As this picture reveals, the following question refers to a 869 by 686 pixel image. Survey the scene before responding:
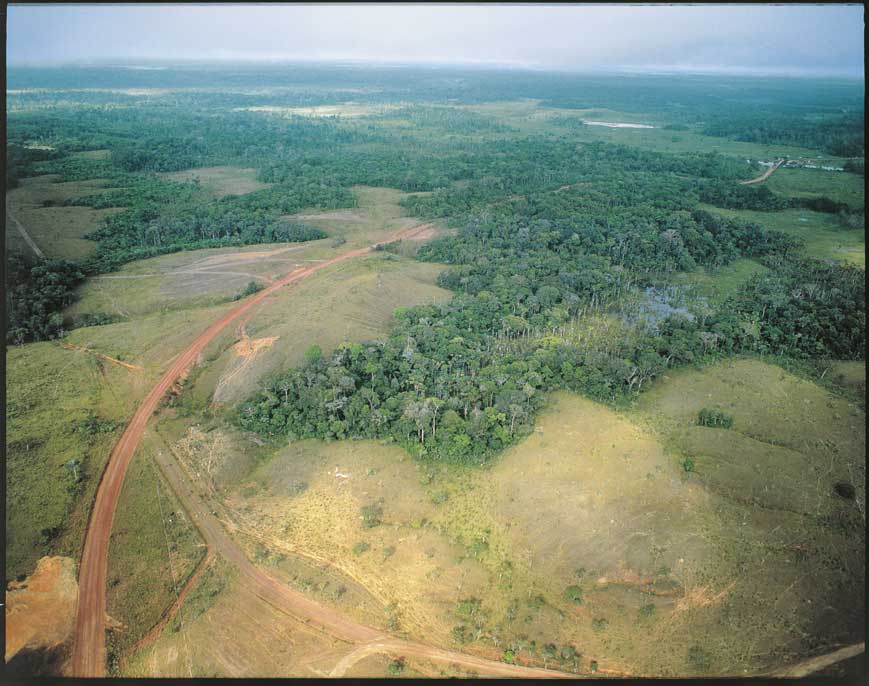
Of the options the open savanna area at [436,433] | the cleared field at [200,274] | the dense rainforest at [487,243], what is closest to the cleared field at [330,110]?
the dense rainforest at [487,243]

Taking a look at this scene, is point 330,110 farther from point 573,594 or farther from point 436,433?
point 573,594

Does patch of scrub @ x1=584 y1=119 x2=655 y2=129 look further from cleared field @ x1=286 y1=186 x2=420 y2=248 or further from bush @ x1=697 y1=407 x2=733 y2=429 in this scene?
bush @ x1=697 y1=407 x2=733 y2=429

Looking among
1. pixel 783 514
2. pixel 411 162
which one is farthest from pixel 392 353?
pixel 411 162

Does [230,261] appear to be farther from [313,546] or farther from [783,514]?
[783,514]

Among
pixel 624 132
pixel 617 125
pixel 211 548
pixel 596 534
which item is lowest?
pixel 211 548

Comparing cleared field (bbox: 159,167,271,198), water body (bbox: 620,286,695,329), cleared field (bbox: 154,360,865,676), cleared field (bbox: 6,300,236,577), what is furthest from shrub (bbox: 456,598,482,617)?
cleared field (bbox: 159,167,271,198)

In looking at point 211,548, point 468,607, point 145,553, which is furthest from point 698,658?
point 145,553

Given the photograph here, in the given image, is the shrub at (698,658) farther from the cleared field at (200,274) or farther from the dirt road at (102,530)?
the cleared field at (200,274)
